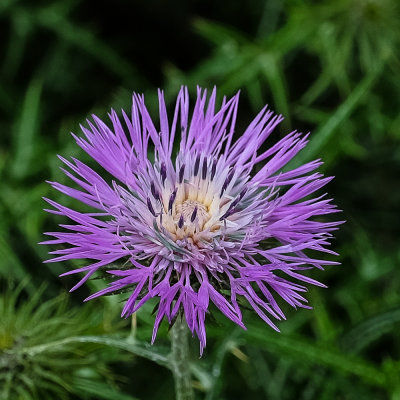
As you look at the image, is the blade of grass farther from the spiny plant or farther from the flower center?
the flower center

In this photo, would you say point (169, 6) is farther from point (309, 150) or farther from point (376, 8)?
point (309, 150)

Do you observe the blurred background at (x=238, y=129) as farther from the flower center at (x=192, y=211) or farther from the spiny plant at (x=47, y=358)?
the flower center at (x=192, y=211)

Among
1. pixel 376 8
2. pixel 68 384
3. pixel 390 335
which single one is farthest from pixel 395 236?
pixel 68 384

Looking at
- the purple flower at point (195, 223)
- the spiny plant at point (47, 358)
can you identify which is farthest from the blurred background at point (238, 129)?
the purple flower at point (195, 223)

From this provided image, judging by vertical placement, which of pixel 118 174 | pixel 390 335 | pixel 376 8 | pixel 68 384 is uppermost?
pixel 376 8

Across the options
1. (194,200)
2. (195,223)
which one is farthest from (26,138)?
(195,223)
